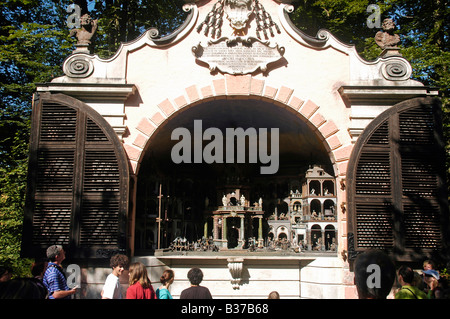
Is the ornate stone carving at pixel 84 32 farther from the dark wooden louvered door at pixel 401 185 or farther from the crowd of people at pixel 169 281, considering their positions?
the dark wooden louvered door at pixel 401 185

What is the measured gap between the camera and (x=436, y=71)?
12266mm

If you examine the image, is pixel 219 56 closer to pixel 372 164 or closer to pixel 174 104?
pixel 174 104

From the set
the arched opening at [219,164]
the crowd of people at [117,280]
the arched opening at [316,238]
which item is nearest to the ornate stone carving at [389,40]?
the arched opening at [219,164]

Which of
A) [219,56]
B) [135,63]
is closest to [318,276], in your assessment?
[219,56]

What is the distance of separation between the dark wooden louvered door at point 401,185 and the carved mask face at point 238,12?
3.63 m

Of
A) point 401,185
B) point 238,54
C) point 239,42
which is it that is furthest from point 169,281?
point 239,42

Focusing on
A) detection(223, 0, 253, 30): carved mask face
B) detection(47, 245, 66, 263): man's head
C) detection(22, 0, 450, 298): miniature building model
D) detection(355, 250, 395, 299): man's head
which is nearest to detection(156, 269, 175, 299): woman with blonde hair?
detection(47, 245, 66, 263): man's head

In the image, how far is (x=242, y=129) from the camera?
439 inches

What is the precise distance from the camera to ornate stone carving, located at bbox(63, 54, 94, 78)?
30.7 feet

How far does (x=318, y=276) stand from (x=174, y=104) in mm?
4867

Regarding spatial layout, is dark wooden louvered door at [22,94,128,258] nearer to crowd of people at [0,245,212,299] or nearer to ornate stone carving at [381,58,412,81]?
crowd of people at [0,245,212,299]

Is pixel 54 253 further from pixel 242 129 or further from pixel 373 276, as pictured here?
pixel 242 129

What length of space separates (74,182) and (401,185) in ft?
22.1

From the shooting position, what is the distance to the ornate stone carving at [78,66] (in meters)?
9.37
